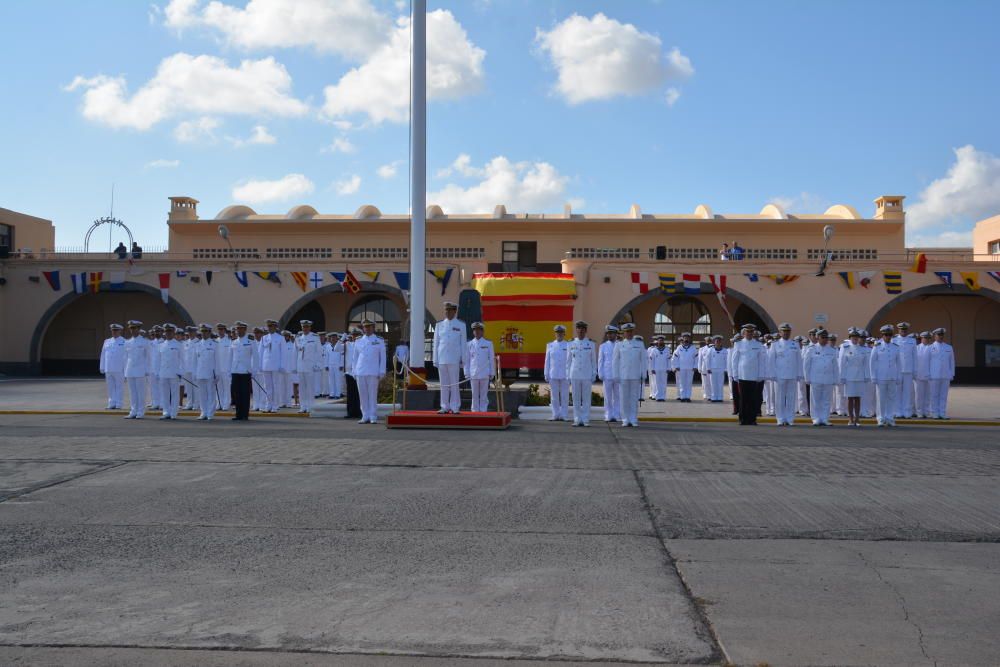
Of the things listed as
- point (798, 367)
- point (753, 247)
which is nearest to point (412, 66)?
point (798, 367)

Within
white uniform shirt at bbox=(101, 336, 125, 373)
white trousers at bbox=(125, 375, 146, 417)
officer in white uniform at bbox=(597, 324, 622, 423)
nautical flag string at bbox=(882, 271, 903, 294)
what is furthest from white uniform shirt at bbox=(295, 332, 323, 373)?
nautical flag string at bbox=(882, 271, 903, 294)

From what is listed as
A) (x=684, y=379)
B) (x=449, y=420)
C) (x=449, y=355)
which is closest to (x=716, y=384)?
(x=684, y=379)

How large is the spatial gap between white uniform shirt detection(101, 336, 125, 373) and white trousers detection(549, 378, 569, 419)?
8.66m

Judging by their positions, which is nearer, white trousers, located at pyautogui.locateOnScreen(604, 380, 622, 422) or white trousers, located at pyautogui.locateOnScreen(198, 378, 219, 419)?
white trousers, located at pyautogui.locateOnScreen(604, 380, 622, 422)

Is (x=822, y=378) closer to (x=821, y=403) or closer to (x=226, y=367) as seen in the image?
(x=821, y=403)

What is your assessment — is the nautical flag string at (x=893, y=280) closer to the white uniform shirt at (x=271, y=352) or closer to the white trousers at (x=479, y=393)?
the white trousers at (x=479, y=393)

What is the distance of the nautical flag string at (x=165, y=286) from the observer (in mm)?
28953

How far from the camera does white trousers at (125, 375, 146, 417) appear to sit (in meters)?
15.5

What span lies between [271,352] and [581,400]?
6.54 m

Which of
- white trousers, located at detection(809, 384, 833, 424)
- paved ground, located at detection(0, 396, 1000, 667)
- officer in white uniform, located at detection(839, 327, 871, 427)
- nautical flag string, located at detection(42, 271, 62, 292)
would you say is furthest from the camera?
nautical flag string, located at detection(42, 271, 62, 292)

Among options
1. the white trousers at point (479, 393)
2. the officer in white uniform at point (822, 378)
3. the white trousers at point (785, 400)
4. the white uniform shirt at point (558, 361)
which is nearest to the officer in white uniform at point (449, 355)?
the white trousers at point (479, 393)

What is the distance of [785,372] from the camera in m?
14.9

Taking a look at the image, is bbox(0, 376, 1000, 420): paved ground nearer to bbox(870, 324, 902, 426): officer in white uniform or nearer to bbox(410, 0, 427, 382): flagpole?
bbox(870, 324, 902, 426): officer in white uniform

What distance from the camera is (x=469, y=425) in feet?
44.0
